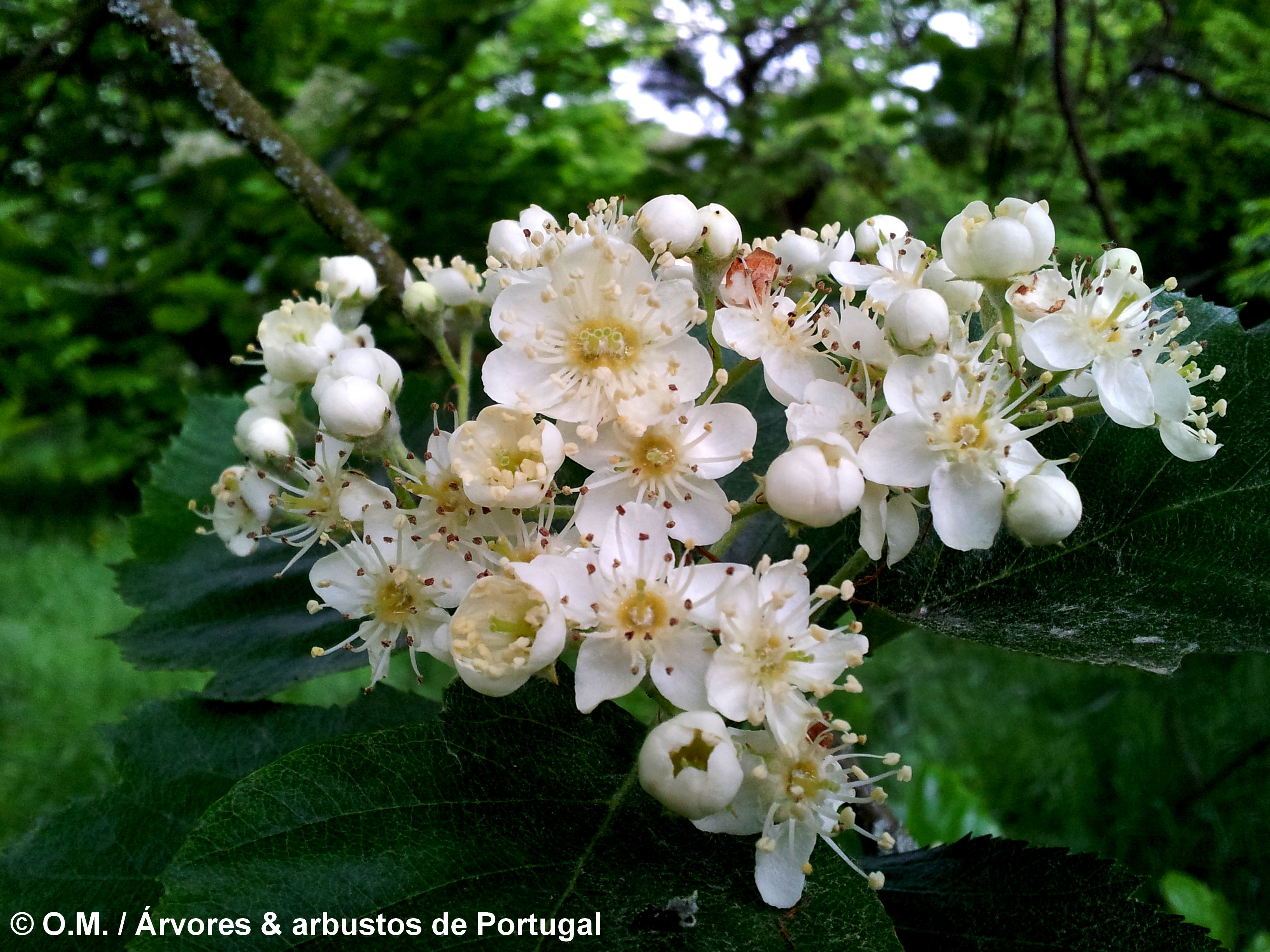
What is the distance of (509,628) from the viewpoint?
Answer: 85cm

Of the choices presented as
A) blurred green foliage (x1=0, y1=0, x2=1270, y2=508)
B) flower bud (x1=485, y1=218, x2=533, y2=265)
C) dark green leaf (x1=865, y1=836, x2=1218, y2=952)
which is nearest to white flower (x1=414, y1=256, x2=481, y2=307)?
flower bud (x1=485, y1=218, x2=533, y2=265)

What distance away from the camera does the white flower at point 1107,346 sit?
895 mm

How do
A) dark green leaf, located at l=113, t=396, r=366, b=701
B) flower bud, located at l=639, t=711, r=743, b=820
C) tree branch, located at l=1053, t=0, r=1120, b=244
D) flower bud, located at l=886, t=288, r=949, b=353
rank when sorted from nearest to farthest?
flower bud, located at l=639, t=711, r=743, b=820, flower bud, located at l=886, t=288, r=949, b=353, dark green leaf, located at l=113, t=396, r=366, b=701, tree branch, located at l=1053, t=0, r=1120, b=244

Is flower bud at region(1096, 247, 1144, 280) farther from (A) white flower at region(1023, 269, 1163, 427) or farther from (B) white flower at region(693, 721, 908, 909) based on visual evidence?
(B) white flower at region(693, 721, 908, 909)

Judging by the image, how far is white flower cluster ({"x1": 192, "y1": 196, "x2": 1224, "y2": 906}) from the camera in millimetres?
838

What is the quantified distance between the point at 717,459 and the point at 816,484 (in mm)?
136

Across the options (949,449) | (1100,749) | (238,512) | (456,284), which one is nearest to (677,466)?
(949,449)

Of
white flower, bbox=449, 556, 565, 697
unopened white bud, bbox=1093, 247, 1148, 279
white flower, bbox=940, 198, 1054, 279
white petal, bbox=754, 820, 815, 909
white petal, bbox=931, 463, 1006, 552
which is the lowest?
white petal, bbox=754, 820, 815, 909

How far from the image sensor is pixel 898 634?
3.67 feet

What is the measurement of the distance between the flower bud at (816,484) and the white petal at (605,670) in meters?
0.20

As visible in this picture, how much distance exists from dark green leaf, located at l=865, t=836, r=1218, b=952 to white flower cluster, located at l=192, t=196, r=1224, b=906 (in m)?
0.19

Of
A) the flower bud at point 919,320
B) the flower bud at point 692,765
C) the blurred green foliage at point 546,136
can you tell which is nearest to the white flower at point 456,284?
the flower bud at point 919,320

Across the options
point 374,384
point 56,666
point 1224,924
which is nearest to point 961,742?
point 1224,924

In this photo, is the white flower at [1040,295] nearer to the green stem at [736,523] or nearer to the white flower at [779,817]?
the green stem at [736,523]
